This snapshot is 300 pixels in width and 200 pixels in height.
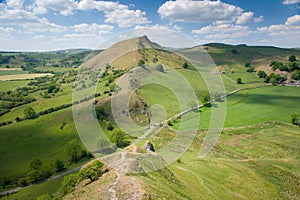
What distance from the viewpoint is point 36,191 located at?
51.8 meters

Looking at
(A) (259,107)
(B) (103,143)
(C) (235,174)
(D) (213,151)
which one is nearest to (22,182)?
(B) (103,143)

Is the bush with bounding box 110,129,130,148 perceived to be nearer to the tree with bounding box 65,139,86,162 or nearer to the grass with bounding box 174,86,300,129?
the tree with bounding box 65,139,86,162

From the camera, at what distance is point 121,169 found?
98.1 ft

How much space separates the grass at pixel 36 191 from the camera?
4956 centimetres

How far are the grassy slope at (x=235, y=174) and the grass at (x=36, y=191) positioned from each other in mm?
30046

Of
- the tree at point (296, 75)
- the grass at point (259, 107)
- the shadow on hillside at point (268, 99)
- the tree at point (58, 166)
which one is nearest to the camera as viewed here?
the tree at point (58, 166)

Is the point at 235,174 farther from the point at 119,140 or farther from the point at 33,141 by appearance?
the point at 33,141

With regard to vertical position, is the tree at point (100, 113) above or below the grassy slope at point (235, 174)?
above

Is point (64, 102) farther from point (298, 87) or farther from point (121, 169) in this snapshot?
point (298, 87)

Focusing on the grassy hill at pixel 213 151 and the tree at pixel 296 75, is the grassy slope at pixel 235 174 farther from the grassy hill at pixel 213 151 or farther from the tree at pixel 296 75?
the tree at pixel 296 75

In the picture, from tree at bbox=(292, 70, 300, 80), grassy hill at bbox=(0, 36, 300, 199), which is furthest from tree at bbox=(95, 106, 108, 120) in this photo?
tree at bbox=(292, 70, 300, 80)

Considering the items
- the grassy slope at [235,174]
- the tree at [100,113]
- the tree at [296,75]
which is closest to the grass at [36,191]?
the grassy slope at [235,174]

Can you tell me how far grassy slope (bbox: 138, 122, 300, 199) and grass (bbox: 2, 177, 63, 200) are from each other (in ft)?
98.6

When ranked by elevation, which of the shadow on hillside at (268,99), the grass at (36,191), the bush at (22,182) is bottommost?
the bush at (22,182)
